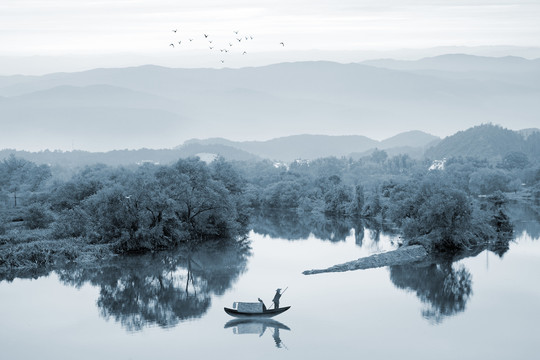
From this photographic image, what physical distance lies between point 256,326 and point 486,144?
416ft

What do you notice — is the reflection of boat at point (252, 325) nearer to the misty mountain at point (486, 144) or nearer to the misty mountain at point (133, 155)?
the misty mountain at point (486, 144)

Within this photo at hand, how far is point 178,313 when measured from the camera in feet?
86.1

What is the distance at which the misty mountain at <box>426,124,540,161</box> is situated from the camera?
5595 inches

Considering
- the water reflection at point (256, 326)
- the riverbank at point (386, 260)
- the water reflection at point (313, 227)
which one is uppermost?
the riverbank at point (386, 260)

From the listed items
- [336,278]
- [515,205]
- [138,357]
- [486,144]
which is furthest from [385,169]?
[138,357]

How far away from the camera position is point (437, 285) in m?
31.2

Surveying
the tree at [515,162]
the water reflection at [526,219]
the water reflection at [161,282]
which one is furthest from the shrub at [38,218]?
the tree at [515,162]

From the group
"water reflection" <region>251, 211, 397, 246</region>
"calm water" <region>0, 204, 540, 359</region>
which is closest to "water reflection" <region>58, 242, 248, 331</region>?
"calm water" <region>0, 204, 540, 359</region>

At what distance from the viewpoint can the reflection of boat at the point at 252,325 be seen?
23.9 metres

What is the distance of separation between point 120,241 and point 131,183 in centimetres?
357

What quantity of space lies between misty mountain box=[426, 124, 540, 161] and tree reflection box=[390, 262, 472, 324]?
108m

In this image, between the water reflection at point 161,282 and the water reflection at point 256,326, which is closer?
the water reflection at point 256,326

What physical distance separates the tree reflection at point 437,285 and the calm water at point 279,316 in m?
0.06

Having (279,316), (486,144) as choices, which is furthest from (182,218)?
(486,144)
